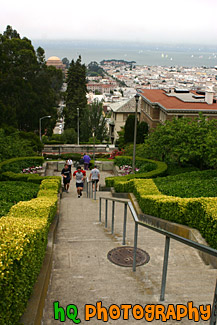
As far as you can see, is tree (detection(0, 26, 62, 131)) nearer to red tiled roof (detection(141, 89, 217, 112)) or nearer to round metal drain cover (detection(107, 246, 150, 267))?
red tiled roof (detection(141, 89, 217, 112))

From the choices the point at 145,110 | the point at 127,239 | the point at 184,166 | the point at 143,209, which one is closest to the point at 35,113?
the point at 145,110

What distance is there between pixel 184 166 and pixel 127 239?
12.5 metres

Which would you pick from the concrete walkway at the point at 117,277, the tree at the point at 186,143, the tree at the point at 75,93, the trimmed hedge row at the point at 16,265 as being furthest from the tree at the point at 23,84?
the trimmed hedge row at the point at 16,265

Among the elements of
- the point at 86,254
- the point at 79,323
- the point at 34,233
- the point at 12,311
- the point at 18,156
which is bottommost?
the point at 18,156

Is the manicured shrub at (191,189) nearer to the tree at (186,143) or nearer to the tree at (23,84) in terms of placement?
the tree at (186,143)

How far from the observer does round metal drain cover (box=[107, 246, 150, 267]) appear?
6.79 m

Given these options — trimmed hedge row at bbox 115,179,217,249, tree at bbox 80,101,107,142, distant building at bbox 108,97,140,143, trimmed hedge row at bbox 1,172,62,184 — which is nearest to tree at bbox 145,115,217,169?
trimmed hedge row at bbox 115,179,217,249

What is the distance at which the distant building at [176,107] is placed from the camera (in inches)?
1467

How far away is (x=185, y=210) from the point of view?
28.7 feet

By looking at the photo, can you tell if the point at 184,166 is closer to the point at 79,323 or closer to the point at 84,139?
the point at 79,323

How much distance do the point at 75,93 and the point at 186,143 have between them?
1759 inches

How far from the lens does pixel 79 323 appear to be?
4.57 meters

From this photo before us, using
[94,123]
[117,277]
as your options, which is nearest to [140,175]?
[117,277]

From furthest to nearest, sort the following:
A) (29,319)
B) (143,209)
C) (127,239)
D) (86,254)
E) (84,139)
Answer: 1. (84,139)
2. (143,209)
3. (127,239)
4. (86,254)
5. (29,319)
